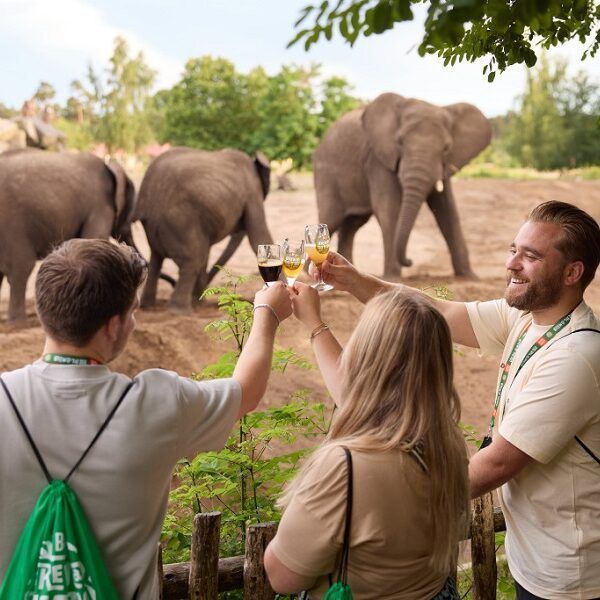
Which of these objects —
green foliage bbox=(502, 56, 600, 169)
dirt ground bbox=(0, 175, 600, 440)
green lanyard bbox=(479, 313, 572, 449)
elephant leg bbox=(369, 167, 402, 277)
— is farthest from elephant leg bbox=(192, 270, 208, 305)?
green foliage bbox=(502, 56, 600, 169)

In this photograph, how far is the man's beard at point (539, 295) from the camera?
6.81 ft

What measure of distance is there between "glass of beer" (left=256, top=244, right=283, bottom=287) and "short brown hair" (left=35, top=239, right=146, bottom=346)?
66 centimetres

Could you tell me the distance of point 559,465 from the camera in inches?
78.0

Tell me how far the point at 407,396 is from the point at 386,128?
897 cm

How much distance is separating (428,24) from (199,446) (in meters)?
0.85

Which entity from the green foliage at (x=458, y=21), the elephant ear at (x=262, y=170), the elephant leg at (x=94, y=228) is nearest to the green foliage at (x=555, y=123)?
the elephant ear at (x=262, y=170)

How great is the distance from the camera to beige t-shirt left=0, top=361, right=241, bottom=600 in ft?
4.79

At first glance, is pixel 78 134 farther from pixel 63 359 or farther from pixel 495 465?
pixel 63 359

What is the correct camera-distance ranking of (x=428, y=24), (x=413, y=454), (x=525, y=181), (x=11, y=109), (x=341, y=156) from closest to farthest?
(x=413, y=454) → (x=428, y=24) → (x=341, y=156) → (x=525, y=181) → (x=11, y=109)

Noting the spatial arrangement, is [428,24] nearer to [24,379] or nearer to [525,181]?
[24,379]

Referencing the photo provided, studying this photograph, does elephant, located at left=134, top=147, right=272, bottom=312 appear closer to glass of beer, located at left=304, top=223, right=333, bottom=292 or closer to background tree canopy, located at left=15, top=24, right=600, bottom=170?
glass of beer, located at left=304, top=223, right=333, bottom=292

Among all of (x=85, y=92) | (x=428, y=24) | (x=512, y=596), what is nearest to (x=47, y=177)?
(x=512, y=596)

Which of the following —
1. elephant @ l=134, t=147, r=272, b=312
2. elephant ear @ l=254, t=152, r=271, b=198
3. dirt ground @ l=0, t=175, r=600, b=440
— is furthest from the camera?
elephant ear @ l=254, t=152, r=271, b=198

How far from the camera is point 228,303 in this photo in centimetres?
360
